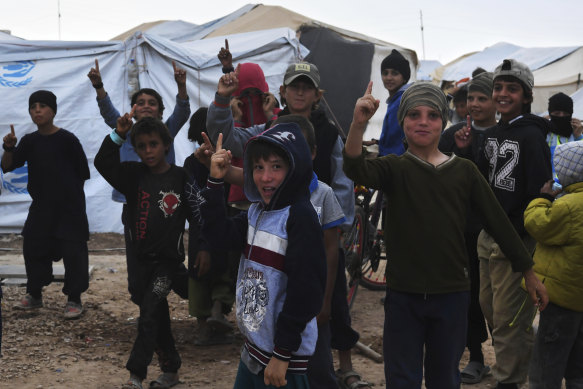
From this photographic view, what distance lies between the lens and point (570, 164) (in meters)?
3.52

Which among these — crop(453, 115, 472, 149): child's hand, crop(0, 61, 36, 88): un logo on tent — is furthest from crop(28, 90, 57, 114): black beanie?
crop(0, 61, 36, 88): un logo on tent

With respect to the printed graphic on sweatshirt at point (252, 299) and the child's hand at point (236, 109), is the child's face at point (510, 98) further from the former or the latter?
the printed graphic on sweatshirt at point (252, 299)

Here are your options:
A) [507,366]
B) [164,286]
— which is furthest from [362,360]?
A: [164,286]

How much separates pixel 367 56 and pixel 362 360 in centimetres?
854

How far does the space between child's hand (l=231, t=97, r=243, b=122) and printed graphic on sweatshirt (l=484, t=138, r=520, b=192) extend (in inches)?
65.7

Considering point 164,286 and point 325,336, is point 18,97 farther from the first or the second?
point 325,336

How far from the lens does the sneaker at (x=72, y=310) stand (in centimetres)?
580

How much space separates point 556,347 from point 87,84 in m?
8.67

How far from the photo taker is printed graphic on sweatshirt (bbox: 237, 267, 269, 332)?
2.59 m

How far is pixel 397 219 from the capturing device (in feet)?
10.2

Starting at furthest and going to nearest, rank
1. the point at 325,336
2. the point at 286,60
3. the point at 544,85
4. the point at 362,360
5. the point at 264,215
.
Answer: the point at 544,85
the point at 286,60
the point at 362,360
the point at 325,336
the point at 264,215

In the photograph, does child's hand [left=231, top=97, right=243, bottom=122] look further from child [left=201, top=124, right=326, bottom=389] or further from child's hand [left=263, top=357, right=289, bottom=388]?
child's hand [left=263, top=357, right=289, bottom=388]

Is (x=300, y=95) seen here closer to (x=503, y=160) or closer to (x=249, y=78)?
(x=249, y=78)

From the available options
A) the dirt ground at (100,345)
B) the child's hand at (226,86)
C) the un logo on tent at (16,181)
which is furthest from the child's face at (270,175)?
the un logo on tent at (16,181)
